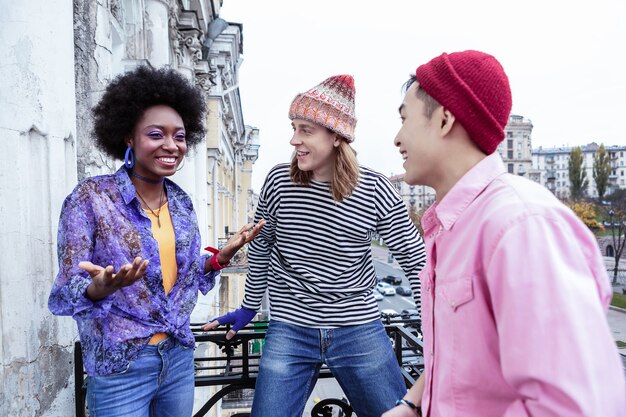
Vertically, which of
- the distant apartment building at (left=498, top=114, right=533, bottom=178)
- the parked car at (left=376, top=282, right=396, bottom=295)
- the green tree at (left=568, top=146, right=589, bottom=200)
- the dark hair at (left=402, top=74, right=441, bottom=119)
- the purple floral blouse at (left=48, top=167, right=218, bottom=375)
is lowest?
the parked car at (left=376, top=282, right=396, bottom=295)

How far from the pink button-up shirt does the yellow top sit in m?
1.19

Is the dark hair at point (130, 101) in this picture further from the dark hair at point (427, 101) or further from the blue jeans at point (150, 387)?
the dark hair at point (427, 101)

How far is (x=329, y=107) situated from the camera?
2486mm

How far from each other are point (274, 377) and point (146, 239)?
0.97m

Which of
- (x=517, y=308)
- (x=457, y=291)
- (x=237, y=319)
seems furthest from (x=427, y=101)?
(x=237, y=319)

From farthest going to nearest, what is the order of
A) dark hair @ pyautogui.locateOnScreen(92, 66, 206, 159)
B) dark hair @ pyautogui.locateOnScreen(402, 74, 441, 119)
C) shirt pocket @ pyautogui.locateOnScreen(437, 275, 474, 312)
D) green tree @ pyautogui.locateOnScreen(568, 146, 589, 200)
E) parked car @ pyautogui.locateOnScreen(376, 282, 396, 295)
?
green tree @ pyautogui.locateOnScreen(568, 146, 589, 200) < parked car @ pyautogui.locateOnScreen(376, 282, 396, 295) < dark hair @ pyautogui.locateOnScreen(92, 66, 206, 159) < dark hair @ pyautogui.locateOnScreen(402, 74, 441, 119) < shirt pocket @ pyautogui.locateOnScreen(437, 275, 474, 312)

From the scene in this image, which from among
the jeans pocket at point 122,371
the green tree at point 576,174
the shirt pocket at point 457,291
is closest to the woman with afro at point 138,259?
the jeans pocket at point 122,371

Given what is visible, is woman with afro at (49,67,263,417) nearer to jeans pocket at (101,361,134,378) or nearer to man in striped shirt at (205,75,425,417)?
jeans pocket at (101,361,134,378)

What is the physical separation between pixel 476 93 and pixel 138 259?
3.80 ft

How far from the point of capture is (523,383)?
1016 millimetres

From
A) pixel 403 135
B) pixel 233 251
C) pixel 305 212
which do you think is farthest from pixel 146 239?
pixel 403 135

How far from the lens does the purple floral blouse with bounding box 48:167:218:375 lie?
69.6 inches

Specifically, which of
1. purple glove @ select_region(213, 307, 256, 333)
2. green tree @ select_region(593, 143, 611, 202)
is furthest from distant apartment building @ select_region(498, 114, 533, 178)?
purple glove @ select_region(213, 307, 256, 333)

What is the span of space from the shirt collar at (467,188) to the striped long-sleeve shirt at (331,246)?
3.76 feet
